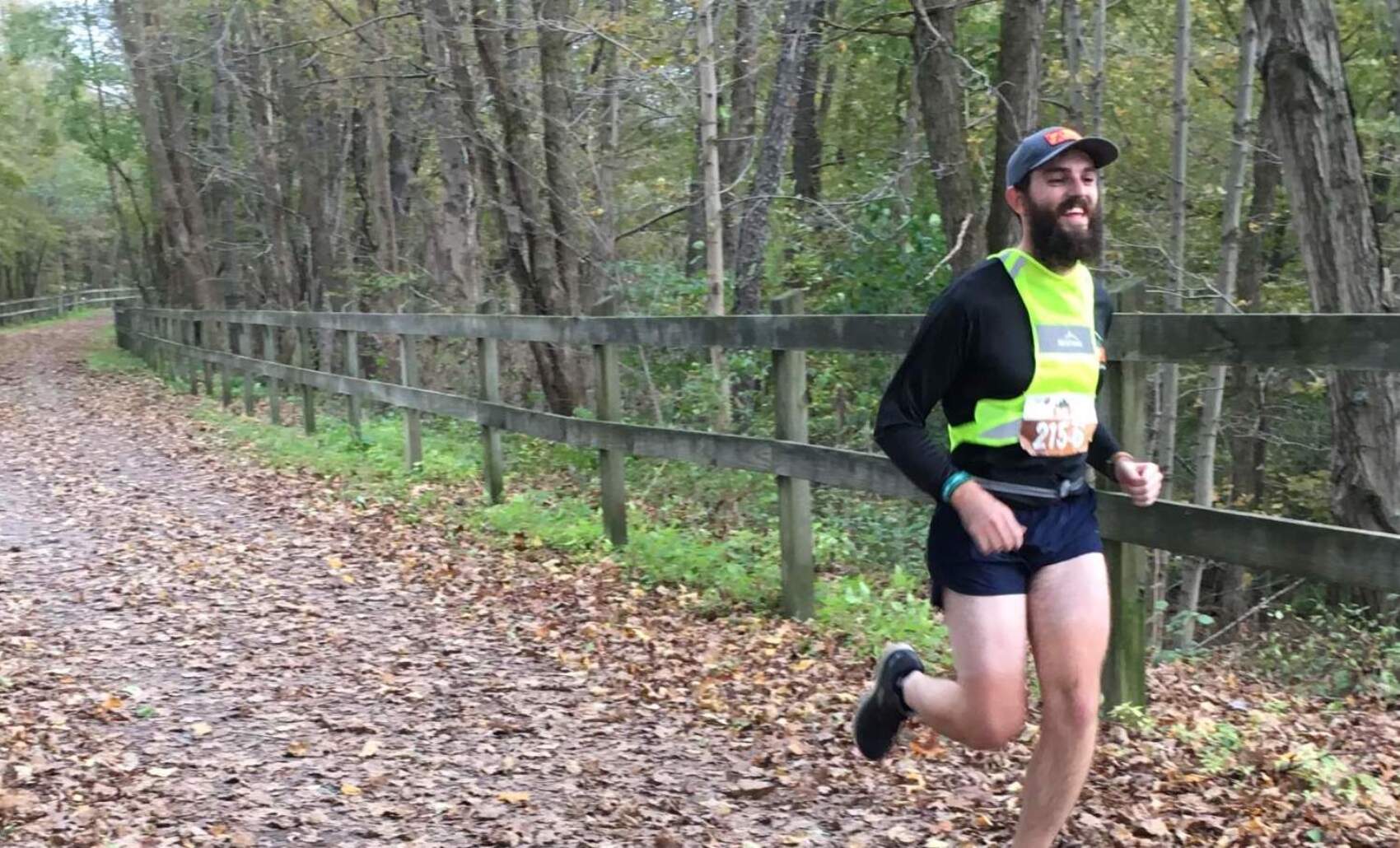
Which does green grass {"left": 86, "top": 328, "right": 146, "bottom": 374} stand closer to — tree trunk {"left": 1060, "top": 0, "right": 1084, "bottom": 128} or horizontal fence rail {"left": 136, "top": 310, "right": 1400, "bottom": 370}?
horizontal fence rail {"left": 136, "top": 310, "right": 1400, "bottom": 370}

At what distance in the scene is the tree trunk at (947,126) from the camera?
33.2ft

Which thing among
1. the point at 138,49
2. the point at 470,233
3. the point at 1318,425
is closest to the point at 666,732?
the point at 1318,425

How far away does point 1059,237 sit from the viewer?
121 inches

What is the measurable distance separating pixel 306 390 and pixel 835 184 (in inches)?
362

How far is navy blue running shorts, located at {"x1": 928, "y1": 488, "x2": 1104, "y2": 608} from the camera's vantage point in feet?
10.1

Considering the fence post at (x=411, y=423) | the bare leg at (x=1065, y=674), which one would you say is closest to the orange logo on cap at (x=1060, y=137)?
the bare leg at (x=1065, y=674)

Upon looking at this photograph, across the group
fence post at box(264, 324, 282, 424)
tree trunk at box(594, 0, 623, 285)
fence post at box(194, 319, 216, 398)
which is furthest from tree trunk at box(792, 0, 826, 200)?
fence post at box(194, 319, 216, 398)

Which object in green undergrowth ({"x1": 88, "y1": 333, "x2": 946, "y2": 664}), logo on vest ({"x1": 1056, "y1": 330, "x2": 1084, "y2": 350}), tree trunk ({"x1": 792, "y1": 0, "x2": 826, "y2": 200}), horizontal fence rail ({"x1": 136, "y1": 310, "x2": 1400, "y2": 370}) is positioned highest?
tree trunk ({"x1": 792, "y1": 0, "x2": 826, "y2": 200})

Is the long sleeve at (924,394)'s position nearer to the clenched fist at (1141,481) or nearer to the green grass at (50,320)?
the clenched fist at (1141,481)

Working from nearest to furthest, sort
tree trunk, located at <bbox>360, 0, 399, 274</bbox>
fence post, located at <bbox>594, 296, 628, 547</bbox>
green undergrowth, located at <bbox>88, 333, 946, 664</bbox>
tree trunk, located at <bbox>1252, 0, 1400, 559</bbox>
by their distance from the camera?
1. green undergrowth, located at <bbox>88, 333, 946, 664</bbox>
2. tree trunk, located at <bbox>1252, 0, 1400, 559</bbox>
3. fence post, located at <bbox>594, 296, 628, 547</bbox>
4. tree trunk, located at <bbox>360, 0, 399, 274</bbox>

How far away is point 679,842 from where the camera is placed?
12.8ft

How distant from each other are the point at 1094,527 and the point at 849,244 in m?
8.75

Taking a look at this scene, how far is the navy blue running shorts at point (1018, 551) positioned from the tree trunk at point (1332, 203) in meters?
4.27

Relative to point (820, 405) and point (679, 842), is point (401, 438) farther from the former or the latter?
point (679, 842)
